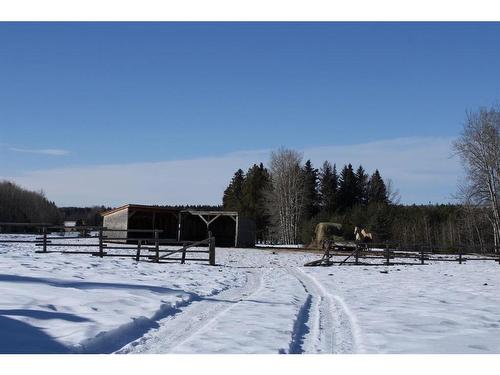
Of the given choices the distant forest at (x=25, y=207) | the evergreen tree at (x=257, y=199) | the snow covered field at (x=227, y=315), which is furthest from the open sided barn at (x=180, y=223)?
the distant forest at (x=25, y=207)

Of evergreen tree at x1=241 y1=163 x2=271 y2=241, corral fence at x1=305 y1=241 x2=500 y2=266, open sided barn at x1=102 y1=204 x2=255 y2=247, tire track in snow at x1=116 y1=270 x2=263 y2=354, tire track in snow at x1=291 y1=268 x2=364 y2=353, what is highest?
evergreen tree at x1=241 y1=163 x2=271 y2=241

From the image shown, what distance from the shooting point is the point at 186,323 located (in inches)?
332

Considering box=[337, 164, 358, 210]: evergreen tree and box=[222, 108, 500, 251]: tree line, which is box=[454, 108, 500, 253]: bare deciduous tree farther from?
box=[337, 164, 358, 210]: evergreen tree

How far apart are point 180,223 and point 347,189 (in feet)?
145

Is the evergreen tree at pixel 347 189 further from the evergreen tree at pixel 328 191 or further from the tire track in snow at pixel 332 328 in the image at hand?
the tire track in snow at pixel 332 328

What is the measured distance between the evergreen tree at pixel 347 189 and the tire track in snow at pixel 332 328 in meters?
70.0

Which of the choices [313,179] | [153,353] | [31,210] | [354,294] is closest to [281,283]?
[354,294]

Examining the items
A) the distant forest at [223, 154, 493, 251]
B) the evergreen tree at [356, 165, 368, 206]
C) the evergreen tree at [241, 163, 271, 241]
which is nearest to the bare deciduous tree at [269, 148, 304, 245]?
the distant forest at [223, 154, 493, 251]

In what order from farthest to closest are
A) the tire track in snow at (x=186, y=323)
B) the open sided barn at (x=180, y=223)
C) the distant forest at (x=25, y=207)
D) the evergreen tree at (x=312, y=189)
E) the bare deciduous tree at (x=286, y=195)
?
the distant forest at (x=25, y=207) → the evergreen tree at (x=312, y=189) → the bare deciduous tree at (x=286, y=195) → the open sided barn at (x=180, y=223) → the tire track in snow at (x=186, y=323)

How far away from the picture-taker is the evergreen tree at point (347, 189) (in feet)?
269

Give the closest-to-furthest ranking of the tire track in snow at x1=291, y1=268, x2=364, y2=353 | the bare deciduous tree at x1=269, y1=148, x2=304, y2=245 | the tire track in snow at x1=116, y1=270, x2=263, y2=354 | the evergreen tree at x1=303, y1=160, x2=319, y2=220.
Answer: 1. the tire track in snow at x1=116, y1=270, x2=263, y2=354
2. the tire track in snow at x1=291, y1=268, x2=364, y2=353
3. the bare deciduous tree at x1=269, y1=148, x2=304, y2=245
4. the evergreen tree at x1=303, y1=160, x2=319, y2=220

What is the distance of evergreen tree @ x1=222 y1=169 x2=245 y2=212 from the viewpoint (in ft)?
254

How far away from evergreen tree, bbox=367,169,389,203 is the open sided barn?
131 ft

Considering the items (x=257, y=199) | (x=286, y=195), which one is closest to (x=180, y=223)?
(x=286, y=195)
